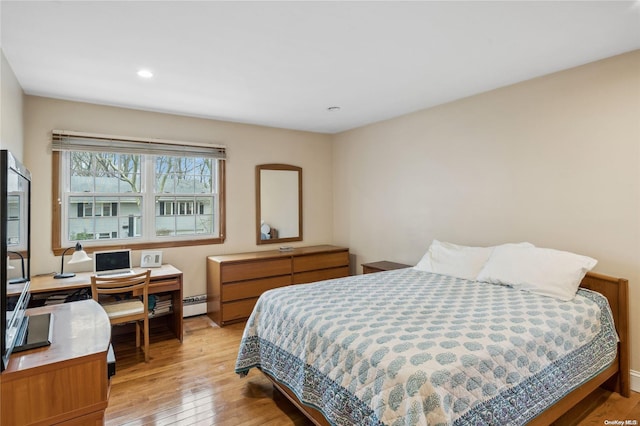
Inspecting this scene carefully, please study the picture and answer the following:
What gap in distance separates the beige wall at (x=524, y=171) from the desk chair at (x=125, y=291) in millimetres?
2817

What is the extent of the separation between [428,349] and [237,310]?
280cm

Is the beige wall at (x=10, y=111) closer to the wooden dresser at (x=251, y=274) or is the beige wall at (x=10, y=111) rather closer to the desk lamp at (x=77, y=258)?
the desk lamp at (x=77, y=258)

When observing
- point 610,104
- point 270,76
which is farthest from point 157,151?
point 610,104

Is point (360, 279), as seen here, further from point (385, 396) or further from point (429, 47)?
point (429, 47)

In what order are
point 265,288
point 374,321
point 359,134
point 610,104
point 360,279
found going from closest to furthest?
point 374,321
point 610,104
point 360,279
point 265,288
point 359,134

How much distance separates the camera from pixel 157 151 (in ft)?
12.7

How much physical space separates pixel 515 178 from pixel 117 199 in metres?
4.06

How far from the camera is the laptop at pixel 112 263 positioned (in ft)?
11.0

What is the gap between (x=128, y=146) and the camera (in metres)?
3.71

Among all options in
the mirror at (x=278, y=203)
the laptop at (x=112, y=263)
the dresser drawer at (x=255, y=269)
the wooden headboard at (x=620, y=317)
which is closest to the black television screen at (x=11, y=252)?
the laptop at (x=112, y=263)

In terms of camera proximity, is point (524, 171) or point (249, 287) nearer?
point (524, 171)

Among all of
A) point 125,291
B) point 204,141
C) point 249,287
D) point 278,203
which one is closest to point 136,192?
point 204,141

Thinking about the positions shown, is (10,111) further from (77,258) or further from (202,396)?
(202,396)

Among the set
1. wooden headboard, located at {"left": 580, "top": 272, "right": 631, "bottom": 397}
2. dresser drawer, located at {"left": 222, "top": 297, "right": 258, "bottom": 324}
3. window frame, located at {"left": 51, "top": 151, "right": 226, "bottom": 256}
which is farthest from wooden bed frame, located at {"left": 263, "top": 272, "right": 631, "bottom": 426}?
window frame, located at {"left": 51, "top": 151, "right": 226, "bottom": 256}
